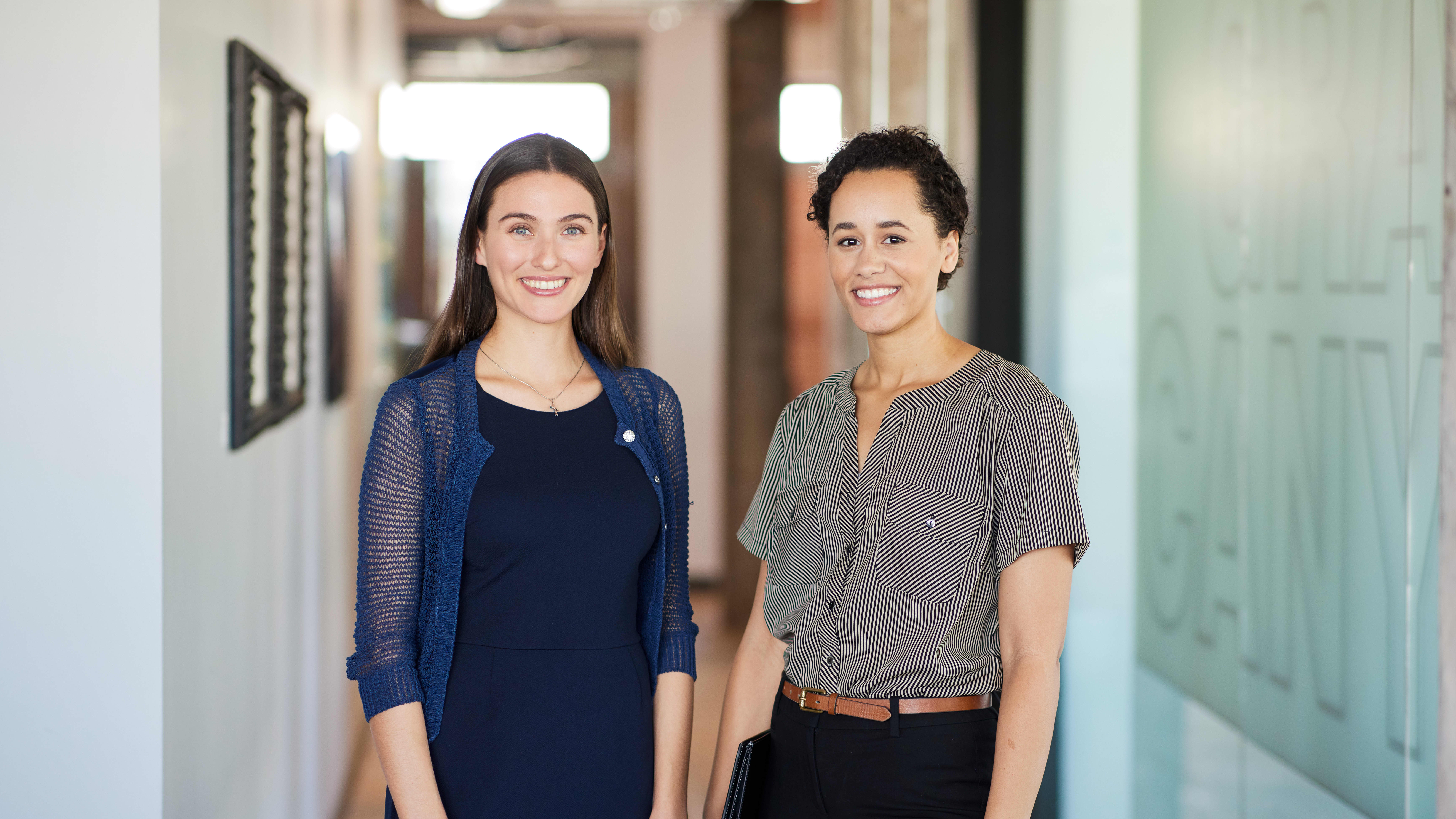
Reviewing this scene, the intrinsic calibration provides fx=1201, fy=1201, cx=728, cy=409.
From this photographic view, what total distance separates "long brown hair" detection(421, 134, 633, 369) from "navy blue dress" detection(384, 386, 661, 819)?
163 millimetres

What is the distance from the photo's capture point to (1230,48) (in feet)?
7.90

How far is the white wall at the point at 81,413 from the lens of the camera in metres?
1.86

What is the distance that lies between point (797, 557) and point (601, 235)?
58 centimetres

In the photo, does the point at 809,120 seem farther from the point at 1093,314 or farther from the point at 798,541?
the point at 798,541

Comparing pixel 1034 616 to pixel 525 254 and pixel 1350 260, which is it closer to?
pixel 525 254

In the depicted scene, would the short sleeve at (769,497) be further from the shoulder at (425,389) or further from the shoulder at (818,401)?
the shoulder at (425,389)

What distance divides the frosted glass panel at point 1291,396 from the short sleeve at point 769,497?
0.97m

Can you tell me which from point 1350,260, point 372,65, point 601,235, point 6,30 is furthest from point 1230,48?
point 372,65

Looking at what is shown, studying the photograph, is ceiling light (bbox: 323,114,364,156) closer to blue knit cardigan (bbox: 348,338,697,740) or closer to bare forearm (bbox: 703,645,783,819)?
blue knit cardigan (bbox: 348,338,697,740)

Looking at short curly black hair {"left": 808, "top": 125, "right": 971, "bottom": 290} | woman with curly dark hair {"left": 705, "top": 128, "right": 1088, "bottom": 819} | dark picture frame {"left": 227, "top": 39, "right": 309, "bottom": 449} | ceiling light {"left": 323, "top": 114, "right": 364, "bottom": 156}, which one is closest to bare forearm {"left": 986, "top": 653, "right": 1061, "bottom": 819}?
woman with curly dark hair {"left": 705, "top": 128, "right": 1088, "bottom": 819}

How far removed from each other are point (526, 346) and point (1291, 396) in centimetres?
138

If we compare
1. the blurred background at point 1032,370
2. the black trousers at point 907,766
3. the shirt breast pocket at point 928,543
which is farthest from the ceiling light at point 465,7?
the black trousers at point 907,766

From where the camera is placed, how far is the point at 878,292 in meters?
1.59

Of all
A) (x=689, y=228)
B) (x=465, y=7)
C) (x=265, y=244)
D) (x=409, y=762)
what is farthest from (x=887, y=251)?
(x=689, y=228)
